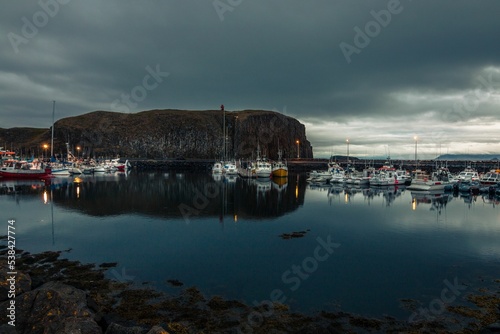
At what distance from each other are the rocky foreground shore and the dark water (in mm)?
815

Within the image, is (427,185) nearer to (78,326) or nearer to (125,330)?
(125,330)

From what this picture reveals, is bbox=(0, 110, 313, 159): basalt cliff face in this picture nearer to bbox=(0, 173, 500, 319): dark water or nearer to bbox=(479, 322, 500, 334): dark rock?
bbox=(0, 173, 500, 319): dark water

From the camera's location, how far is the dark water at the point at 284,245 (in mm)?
15109

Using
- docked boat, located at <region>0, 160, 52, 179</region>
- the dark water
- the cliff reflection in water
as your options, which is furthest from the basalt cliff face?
the dark water

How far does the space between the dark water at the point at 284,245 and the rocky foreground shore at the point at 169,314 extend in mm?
815

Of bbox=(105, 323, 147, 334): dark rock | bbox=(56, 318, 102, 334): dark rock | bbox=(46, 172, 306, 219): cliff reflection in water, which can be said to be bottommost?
bbox=(46, 172, 306, 219): cliff reflection in water

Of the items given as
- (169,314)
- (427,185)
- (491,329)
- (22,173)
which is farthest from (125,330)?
(22,173)

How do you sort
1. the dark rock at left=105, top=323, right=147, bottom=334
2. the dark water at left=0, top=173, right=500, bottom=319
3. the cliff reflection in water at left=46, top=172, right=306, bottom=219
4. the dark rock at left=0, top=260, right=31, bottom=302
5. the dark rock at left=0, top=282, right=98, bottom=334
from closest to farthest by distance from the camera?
1. the dark rock at left=105, top=323, right=147, bottom=334
2. the dark rock at left=0, top=282, right=98, bottom=334
3. the dark rock at left=0, top=260, right=31, bottom=302
4. the dark water at left=0, top=173, right=500, bottom=319
5. the cliff reflection in water at left=46, top=172, right=306, bottom=219

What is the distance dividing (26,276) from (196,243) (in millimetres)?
11523

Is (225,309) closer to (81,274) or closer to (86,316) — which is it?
(86,316)

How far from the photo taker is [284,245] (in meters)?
22.9

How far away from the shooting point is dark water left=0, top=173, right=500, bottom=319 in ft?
49.6

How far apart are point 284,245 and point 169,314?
12.1 metres

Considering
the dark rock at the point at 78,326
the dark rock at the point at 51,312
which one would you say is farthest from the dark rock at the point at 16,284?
the dark rock at the point at 78,326
